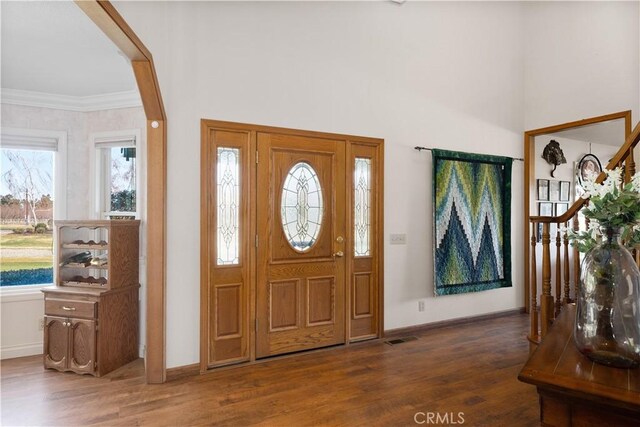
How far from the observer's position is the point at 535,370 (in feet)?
3.64

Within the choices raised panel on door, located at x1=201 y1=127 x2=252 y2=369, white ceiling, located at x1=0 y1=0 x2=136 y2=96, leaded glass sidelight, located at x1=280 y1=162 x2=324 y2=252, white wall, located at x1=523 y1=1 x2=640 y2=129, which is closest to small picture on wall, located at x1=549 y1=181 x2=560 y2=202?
white wall, located at x1=523 y1=1 x2=640 y2=129

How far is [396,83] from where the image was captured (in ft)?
13.8

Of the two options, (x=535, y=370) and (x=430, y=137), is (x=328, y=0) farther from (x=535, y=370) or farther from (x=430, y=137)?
(x=535, y=370)

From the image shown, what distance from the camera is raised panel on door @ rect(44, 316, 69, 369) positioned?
3232 mm

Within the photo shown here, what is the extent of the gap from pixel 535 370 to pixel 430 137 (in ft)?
12.0

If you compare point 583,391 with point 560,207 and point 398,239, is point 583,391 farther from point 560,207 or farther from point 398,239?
point 560,207

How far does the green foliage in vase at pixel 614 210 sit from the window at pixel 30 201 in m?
4.47

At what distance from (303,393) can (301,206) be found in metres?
1.67

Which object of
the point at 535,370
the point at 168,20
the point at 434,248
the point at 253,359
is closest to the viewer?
the point at 535,370

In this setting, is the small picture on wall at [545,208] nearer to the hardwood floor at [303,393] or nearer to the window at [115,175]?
the hardwood floor at [303,393]

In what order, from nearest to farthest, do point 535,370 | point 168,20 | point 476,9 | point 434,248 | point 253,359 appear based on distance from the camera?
point 535,370 < point 168,20 < point 253,359 < point 434,248 < point 476,9

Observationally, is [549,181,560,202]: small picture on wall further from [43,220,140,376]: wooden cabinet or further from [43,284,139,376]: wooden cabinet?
[43,284,139,376]: wooden cabinet

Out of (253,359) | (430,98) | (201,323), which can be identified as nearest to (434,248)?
(430,98)

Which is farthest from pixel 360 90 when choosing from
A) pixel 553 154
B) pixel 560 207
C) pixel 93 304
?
pixel 560 207
